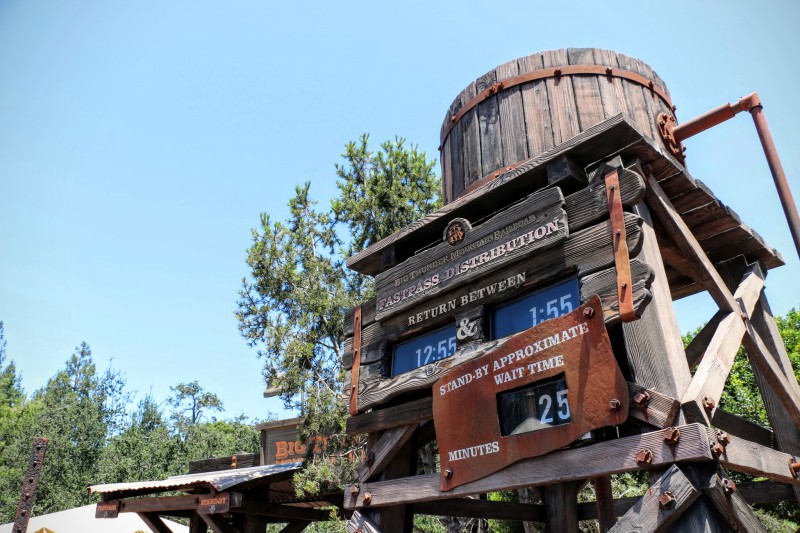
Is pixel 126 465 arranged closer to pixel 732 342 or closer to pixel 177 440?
pixel 177 440

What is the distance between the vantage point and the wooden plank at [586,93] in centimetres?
495

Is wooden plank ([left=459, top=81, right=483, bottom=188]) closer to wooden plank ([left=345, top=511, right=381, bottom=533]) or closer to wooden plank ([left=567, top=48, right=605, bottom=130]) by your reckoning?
wooden plank ([left=567, top=48, right=605, bottom=130])

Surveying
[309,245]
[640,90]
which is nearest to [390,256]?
[640,90]

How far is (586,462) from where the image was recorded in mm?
3486

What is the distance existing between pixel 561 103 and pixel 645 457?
10.00ft

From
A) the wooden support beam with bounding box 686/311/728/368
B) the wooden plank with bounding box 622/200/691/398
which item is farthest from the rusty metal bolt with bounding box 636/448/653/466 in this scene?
the wooden support beam with bounding box 686/311/728/368

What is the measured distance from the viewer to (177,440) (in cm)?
2377

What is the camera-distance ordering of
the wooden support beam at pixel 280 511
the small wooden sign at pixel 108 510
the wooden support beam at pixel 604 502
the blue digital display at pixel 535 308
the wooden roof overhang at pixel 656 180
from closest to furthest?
the blue digital display at pixel 535 308
the wooden roof overhang at pixel 656 180
the wooden support beam at pixel 604 502
the wooden support beam at pixel 280 511
the small wooden sign at pixel 108 510

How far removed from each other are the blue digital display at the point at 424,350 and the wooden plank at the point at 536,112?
5.54 feet

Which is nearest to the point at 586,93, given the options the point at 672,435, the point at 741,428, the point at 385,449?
the point at 672,435

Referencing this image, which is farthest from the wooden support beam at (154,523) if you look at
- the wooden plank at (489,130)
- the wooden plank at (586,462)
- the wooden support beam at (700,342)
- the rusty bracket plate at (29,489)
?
the wooden support beam at (700,342)

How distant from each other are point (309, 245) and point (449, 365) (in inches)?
257

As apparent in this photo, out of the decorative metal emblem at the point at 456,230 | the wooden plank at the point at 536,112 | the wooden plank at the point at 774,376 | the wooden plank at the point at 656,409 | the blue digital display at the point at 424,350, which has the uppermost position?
the wooden plank at the point at 536,112

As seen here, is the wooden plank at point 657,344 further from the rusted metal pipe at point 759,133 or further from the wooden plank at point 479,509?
the wooden plank at point 479,509
